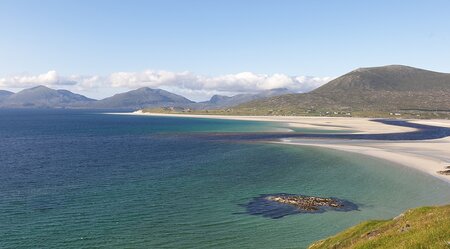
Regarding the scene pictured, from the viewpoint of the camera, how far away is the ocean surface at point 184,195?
1592 inches

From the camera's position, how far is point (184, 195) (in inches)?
2295

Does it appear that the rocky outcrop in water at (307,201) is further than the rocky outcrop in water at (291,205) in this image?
Yes

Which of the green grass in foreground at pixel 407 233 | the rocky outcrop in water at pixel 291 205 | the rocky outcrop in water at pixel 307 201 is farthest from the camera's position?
the rocky outcrop in water at pixel 307 201

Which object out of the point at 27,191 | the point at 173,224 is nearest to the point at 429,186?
the point at 173,224

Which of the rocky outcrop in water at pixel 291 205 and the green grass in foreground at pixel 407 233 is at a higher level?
the green grass in foreground at pixel 407 233

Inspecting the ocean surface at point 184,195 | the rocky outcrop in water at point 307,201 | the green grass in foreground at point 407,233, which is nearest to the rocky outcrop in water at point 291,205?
the rocky outcrop in water at point 307,201

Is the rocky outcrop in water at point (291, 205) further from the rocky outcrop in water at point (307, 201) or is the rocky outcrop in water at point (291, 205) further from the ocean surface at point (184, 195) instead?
the ocean surface at point (184, 195)

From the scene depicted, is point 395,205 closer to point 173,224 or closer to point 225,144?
point 173,224

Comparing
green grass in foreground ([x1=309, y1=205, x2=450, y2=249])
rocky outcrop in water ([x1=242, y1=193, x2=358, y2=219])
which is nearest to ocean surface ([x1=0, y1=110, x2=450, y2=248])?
rocky outcrop in water ([x1=242, y1=193, x2=358, y2=219])

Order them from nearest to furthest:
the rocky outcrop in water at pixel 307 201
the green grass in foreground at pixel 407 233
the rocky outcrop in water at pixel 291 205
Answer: the green grass in foreground at pixel 407 233 → the rocky outcrop in water at pixel 291 205 → the rocky outcrop in water at pixel 307 201

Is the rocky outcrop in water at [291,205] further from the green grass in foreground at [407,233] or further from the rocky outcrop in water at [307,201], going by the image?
the green grass in foreground at [407,233]

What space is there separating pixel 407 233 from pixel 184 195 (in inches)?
1526

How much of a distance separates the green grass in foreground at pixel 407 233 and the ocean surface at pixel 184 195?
788 cm

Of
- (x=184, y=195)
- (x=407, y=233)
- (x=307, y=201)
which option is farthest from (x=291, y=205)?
(x=407, y=233)
